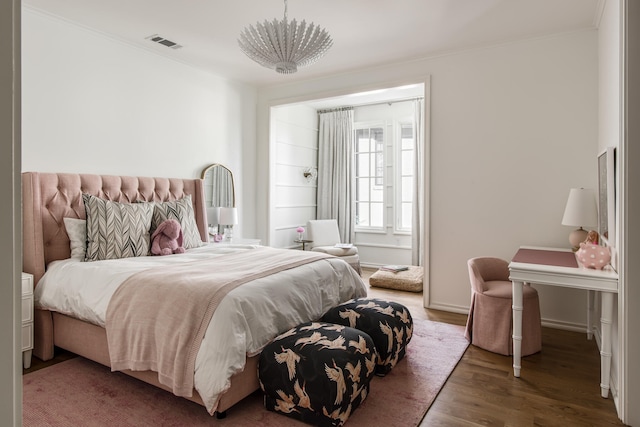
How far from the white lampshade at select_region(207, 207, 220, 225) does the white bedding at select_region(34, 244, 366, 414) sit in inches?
49.8

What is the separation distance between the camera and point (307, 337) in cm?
227

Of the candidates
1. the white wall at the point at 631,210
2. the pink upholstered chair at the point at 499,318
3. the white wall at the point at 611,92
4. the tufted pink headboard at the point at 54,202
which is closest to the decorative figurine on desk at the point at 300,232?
the tufted pink headboard at the point at 54,202

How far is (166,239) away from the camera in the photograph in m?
3.52

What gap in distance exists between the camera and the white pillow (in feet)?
10.4

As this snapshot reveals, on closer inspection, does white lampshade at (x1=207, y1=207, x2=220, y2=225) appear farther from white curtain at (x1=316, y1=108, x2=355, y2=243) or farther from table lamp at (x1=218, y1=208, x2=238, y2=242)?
white curtain at (x1=316, y1=108, x2=355, y2=243)

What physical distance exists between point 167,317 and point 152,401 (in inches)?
22.1

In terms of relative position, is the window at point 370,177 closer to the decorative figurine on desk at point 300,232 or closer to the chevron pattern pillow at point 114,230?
the decorative figurine on desk at point 300,232

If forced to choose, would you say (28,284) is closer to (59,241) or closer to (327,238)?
(59,241)

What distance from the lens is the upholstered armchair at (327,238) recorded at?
18.4 feet

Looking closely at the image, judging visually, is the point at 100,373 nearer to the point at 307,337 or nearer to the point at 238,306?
the point at 238,306

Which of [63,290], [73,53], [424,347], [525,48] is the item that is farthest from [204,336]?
[525,48]

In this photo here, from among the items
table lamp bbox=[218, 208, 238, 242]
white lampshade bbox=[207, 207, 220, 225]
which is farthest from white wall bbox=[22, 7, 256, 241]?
table lamp bbox=[218, 208, 238, 242]

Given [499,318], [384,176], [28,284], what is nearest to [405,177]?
[384,176]

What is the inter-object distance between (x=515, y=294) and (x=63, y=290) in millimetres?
3178
